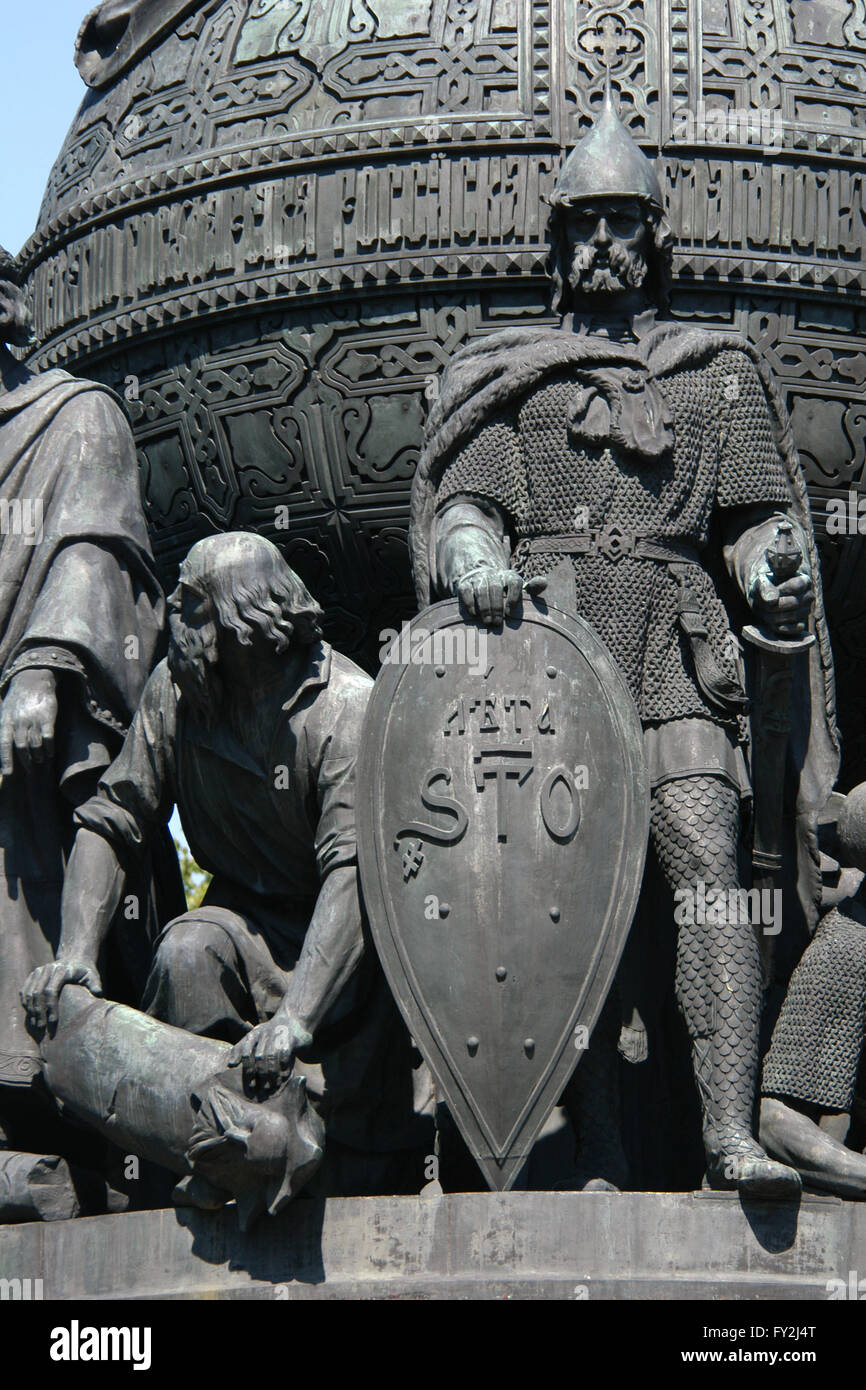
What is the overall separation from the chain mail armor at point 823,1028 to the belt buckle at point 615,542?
1.59 meters

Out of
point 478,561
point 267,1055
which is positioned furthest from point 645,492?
point 267,1055

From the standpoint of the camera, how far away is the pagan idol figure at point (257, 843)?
41.4 feet

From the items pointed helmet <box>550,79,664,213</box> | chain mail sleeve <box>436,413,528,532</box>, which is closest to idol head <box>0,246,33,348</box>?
chain mail sleeve <box>436,413,528,532</box>

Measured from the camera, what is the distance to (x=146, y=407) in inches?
602

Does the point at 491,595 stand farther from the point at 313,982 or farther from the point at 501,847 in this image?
the point at 313,982

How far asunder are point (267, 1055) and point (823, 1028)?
214cm

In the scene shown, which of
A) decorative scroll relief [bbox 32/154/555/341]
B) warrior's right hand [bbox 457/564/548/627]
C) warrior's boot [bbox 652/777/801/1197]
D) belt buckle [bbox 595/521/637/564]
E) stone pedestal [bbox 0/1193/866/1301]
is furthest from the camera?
decorative scroll relief [bbox 32/154/555/341]

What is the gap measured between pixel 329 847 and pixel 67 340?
3.82 metres

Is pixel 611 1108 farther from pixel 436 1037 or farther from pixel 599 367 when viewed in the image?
pixel 599 367

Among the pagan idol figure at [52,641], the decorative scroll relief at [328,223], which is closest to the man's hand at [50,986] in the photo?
the pagan idol figure at [52,641]

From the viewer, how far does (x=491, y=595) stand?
12609mm

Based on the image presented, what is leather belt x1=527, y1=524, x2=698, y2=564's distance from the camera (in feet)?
43.7

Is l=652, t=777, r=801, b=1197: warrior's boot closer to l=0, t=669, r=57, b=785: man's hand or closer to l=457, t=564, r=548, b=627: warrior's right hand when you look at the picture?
l=457, t=564, r=548, b=627: warrior's right hand

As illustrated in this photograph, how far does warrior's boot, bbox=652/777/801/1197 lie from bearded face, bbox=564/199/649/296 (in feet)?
A: 6.46
